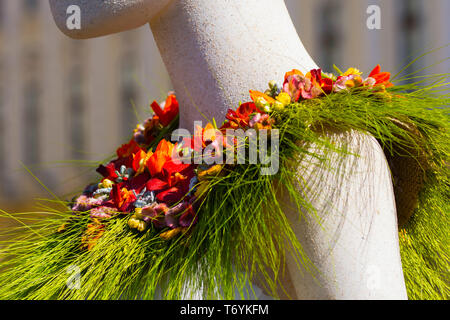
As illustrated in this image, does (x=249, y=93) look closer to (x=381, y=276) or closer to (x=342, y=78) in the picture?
(x=342, y=78)

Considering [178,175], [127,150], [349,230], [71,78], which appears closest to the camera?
[349,230]

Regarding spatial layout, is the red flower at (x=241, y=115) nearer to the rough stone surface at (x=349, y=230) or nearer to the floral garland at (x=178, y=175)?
the floral garland at (x=178, y=175)

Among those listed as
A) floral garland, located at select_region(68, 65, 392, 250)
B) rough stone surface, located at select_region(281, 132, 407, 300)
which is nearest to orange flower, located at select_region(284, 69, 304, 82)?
floral garland, located at select_region(68, 65, 392, 250)

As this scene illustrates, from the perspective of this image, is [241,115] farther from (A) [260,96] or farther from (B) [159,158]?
(B) [159,158]

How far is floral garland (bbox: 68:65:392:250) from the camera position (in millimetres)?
893

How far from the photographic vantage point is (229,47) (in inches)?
37.8

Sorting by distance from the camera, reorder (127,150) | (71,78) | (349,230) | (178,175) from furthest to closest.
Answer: (71,78) → (127,150) → (178,175) → (349,230)

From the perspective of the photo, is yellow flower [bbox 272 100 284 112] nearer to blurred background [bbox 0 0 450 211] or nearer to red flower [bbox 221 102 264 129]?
red flower [bbox 221 102 264 129]

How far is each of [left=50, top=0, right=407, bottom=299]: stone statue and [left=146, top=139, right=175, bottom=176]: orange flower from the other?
0.27ft

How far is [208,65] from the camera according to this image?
970mm

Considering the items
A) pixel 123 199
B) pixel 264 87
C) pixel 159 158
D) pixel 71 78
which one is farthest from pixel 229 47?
pixel 71 78

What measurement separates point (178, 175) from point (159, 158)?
0.06 meters

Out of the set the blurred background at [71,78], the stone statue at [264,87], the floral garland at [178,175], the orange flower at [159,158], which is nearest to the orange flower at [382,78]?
the floral garland at [178,175]

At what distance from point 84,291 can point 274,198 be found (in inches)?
14.6
